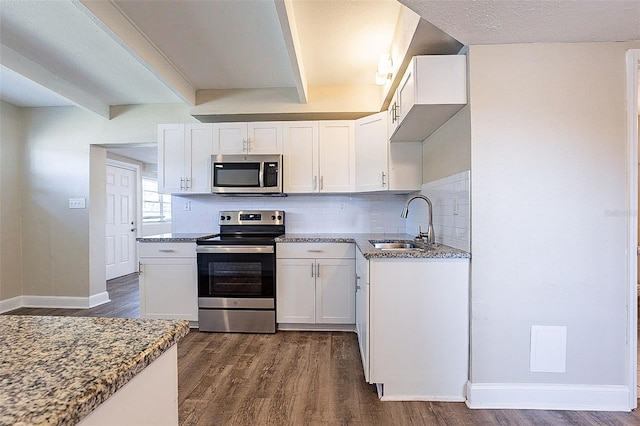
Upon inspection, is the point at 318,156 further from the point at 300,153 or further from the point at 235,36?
the point at 235,36

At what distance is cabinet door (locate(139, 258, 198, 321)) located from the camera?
2.88m

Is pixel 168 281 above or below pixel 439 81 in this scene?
below

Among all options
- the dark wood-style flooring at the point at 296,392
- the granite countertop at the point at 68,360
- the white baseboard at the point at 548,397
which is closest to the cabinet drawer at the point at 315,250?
the dark wood-style flooring at the point at 296,392

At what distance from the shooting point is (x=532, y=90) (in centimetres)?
175

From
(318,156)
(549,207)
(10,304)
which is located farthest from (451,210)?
(10,304)

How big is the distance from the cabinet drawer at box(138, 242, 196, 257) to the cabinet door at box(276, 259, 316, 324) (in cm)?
84

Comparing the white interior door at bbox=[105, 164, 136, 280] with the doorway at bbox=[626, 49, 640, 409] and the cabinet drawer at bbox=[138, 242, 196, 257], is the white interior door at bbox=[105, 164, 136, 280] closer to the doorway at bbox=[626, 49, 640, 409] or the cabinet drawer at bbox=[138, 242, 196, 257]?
the cabinet drawer at bbox=[138, 242, 196, 257]

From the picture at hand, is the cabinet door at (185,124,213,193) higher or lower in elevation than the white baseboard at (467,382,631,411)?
higher

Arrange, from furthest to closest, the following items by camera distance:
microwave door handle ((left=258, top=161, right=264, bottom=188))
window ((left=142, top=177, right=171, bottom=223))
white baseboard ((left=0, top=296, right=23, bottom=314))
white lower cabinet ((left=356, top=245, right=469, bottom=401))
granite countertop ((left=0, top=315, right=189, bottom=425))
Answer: window ((left=142, top=177, right=171, bottom=223)), white baseboard ((left=0, top=296, right=23, bottom=314)), microwave door handle ((left=258, top=161, right=264, bottom=188)), white lower cabinet ((left=356, top=245, right=469, bottom=401)), granite countertop ((left=0, top=315, right=189, bottom=425))

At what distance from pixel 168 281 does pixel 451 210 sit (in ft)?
8.33

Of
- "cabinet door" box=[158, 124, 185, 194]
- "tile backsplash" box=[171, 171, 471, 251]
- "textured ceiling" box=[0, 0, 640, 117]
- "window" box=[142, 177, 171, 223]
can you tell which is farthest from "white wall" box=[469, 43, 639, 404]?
"window" box=[142, 177, 171, 223]

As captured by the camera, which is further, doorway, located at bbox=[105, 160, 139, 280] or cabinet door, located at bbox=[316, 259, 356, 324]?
doorway, located at bbox=[105, 160, 139, 280]

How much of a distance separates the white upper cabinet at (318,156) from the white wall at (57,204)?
8.01ft

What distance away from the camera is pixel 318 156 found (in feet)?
10.3
